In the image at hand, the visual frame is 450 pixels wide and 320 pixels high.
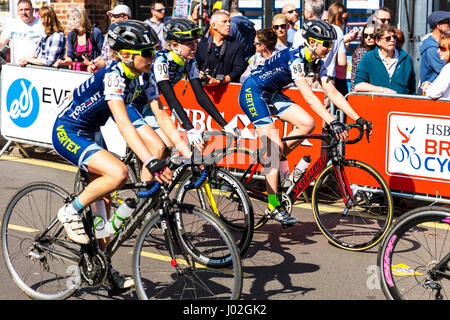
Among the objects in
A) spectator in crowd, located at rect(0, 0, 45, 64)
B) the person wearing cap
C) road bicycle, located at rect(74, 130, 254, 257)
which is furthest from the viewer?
spectator in crowd, located at rect(0, 0, 45, 64)

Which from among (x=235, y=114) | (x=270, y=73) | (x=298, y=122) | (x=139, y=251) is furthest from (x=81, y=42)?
(x=139, y=251)

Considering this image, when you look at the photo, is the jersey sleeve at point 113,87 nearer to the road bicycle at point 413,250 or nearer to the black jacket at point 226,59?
the road bicycle at point 413,250

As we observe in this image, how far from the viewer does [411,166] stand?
811 cm

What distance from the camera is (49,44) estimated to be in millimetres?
11391

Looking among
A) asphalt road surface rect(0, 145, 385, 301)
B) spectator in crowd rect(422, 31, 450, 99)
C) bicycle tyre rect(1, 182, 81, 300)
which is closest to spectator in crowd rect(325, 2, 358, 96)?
spectator in crowd rect(422, 31, 450, 99)

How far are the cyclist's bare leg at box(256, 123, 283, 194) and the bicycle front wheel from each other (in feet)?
1.33

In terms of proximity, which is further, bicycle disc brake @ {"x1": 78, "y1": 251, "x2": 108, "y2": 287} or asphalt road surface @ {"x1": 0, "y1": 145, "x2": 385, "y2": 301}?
asphalt road surface @ {"x1": 0, "y1": 145, "x2": 385, "y2": 301}

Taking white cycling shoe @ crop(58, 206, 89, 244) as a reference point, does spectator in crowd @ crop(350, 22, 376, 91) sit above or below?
above

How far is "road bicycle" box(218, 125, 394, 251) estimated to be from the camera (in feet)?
23.1

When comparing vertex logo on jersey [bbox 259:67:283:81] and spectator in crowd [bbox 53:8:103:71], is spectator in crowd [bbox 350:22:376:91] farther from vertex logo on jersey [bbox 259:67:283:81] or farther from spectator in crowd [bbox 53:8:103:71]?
spectator in crowd [bbox 53:8:103:71]

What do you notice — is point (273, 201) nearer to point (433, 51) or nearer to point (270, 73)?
point (270, 73)

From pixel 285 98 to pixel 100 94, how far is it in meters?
2.80

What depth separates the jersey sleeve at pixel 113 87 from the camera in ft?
17.1

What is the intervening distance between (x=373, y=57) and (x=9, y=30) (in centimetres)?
658
